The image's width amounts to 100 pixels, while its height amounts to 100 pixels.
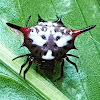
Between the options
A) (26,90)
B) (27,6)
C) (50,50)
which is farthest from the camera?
(27,6)

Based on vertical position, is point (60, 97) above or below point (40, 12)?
below

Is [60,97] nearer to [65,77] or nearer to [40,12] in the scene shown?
[65,77]

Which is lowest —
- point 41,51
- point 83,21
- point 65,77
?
point 65,77

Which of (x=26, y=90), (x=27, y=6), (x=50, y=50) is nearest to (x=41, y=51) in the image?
(x=50, y=50)

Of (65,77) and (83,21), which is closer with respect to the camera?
(65,77)

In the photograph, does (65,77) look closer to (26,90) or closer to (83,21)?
(26,90)

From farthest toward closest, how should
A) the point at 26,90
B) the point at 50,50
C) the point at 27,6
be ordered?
the point at 27,6
the point at 26,90
the point at 50,50
